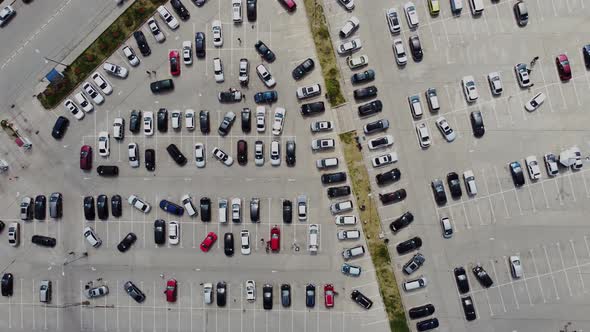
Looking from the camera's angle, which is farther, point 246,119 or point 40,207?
point 40,207

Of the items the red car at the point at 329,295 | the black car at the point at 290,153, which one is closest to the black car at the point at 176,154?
the black car at the point at 290,153

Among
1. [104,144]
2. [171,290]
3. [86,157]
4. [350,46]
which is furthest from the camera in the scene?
[104,144]

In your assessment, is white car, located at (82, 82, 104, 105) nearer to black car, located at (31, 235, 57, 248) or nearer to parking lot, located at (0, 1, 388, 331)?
parking lot, located at (0, 1, 388, 331)

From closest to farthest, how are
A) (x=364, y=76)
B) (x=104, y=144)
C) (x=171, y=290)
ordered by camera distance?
(x=364, y=76)
(x=171, y=290)
(x=104, y=144)

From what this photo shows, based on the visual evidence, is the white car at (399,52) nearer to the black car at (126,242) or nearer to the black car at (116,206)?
the black car at (116,206)

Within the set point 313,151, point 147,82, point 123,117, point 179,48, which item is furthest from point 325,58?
point 123,117

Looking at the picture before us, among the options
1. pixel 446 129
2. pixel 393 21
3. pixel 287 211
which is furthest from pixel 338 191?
pixel 393 21

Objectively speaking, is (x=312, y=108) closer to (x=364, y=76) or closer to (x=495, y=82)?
(x=364, y=76)

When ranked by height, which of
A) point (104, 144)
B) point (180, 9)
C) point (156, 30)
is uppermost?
point (180, 9)
